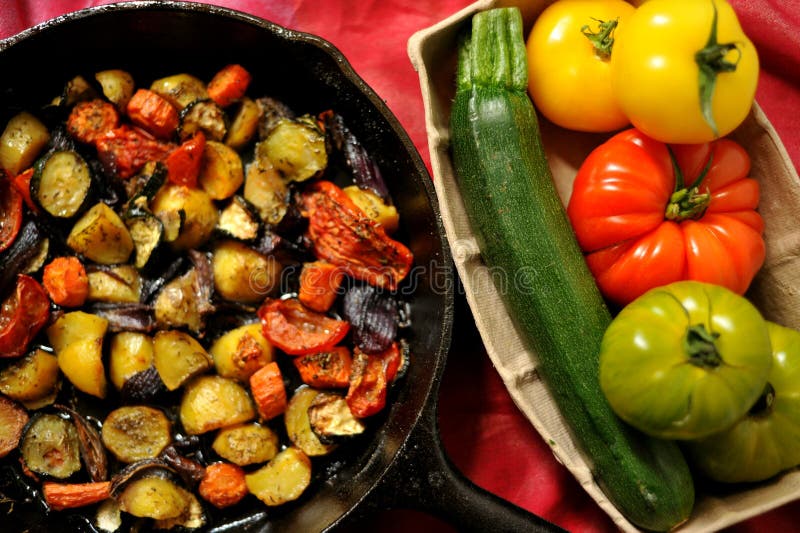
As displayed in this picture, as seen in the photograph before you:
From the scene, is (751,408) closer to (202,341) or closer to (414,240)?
(414,240)

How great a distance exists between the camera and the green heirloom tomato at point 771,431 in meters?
1.73

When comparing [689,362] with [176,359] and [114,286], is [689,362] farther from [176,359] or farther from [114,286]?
[114,286]

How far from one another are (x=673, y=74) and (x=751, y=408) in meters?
0.83

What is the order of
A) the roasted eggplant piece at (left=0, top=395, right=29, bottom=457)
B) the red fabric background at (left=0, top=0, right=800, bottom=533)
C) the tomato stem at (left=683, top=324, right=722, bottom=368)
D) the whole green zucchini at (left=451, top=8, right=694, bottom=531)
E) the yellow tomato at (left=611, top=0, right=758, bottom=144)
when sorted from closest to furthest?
1. the tomato stem at (left=683, top=324, right=722, bottom=368)
2. the yellow tomato at (left=611, top=0, right=758, bottom=144)
3. the whole green zucchini at (left=451, top=8, right=694, bottom=531)
4. the roasted eggplant piece at (left=0, top=395, right=29, bottom=457)
5. the red fabric background at (left=0, top=0, right=800, bottom=533)

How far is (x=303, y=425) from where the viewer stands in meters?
1.92

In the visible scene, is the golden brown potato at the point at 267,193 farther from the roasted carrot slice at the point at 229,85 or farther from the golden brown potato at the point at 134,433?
the golden brown potato at the point at 134,433

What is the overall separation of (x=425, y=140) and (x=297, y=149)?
1.66 ft

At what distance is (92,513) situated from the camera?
75.4 inches

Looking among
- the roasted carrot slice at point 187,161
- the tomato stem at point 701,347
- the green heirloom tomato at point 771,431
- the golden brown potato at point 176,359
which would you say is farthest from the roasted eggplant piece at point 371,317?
the green heirloom tomato at point 771,431

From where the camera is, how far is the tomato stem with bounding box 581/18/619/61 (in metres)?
1.86

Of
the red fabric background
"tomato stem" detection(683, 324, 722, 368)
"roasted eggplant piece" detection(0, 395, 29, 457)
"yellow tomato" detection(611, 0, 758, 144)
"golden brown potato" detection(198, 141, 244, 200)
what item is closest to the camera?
"tomato stem" detection(683, 324, 722, 368)

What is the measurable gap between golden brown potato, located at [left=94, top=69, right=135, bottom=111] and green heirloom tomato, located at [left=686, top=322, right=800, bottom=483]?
5.97ft

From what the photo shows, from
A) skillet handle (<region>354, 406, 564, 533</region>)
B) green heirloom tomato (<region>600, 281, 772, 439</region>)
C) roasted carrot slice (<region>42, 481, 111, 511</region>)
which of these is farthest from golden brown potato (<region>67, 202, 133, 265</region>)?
green heirloom tomato (<region>600, 281, 772, 439</region>)

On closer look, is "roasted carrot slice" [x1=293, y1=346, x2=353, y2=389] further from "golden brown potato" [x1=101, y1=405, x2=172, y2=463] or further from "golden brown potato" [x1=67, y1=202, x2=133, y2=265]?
"golden brown potato" [x1=67, y1=202, x2=133, y2=265]
